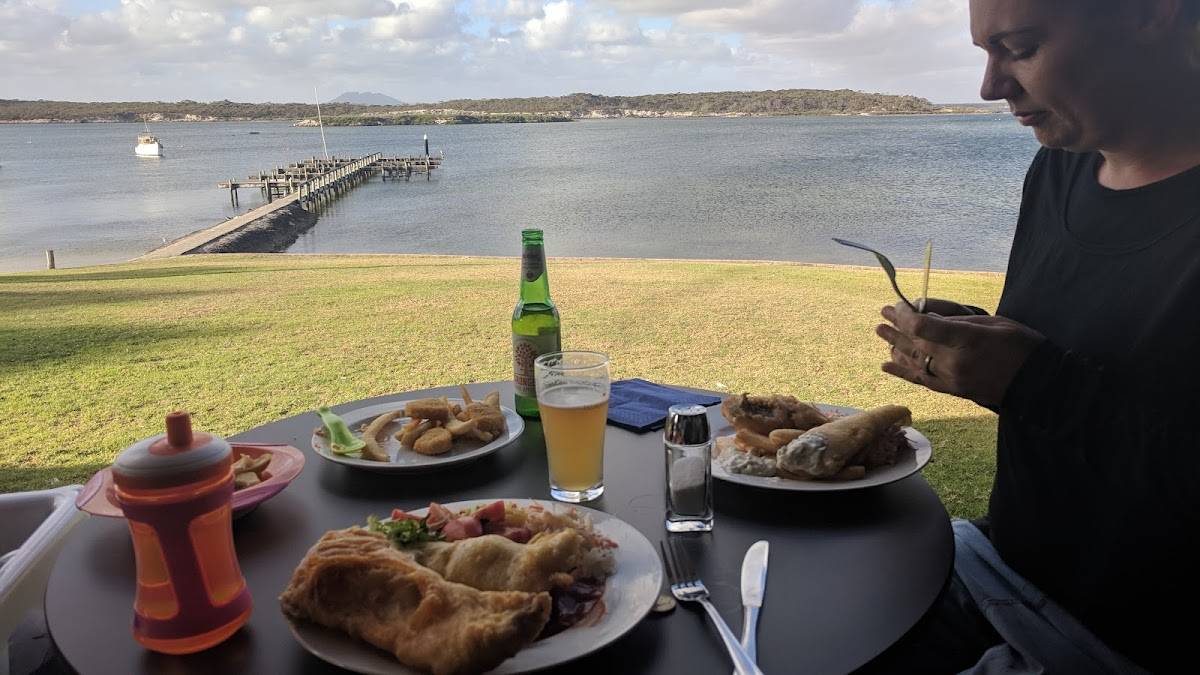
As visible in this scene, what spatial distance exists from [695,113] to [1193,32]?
136 metres

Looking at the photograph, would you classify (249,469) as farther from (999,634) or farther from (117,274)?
(117,274)

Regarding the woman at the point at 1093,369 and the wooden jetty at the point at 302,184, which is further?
the wooden jetty at the point at 302,184

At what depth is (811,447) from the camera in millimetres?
1804

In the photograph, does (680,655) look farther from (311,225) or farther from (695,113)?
(695,113)

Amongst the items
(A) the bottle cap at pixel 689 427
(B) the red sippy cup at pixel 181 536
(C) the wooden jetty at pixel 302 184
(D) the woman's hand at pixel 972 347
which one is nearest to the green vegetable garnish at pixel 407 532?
(B) the red sippy cup at pixel 181 536

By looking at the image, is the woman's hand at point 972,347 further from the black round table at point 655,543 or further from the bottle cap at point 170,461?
the bottle cap at point 170,461

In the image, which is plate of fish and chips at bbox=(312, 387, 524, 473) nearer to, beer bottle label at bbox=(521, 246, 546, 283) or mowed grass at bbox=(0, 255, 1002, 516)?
beer bottle label at bbox=(521, 246, 546, 283)

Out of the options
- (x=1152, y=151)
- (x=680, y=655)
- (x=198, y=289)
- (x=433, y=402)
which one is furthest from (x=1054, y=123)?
(x=198, y=289)

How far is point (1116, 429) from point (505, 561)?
121cm

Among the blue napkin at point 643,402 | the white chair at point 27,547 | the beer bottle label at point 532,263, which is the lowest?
the white chair at point 27,547

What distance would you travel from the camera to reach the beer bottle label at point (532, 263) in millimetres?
2092

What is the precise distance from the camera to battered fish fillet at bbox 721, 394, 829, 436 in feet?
6.58

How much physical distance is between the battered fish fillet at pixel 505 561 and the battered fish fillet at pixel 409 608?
5cm

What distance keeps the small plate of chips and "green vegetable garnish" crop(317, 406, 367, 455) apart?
4.1 inches
